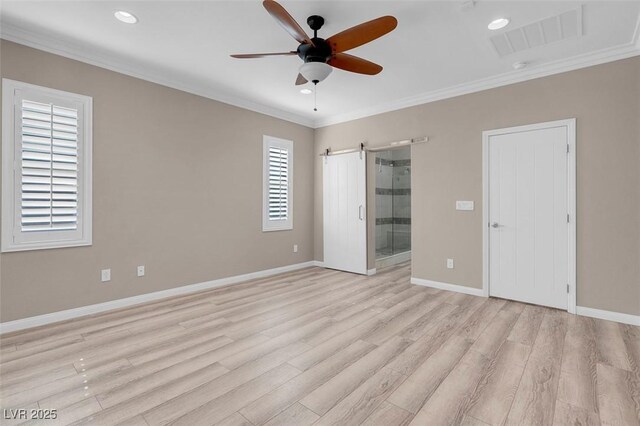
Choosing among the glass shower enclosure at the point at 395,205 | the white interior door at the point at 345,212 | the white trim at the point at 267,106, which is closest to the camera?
the white trim at the point at 267,106

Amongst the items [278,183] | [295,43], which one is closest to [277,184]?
[278,183]

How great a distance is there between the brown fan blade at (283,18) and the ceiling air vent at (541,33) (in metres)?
1.99

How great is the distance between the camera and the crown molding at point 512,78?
319 centimetres

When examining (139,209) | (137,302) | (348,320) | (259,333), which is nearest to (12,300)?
(137,302)

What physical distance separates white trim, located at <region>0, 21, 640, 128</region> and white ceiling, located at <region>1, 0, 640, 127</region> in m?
0.01

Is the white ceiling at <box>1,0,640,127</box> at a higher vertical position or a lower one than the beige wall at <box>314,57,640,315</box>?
higher

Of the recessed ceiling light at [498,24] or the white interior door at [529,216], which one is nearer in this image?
the recessed ceiling light at [498,24]

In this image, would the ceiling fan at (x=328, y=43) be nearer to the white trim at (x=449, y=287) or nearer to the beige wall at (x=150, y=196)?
the beige wall at (x=150, y=196)

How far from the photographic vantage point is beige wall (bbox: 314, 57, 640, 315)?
317cm

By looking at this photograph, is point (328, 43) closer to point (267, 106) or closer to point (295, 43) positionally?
point (295, 43)

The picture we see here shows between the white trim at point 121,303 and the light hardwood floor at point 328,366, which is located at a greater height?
the white trim at point 121,303

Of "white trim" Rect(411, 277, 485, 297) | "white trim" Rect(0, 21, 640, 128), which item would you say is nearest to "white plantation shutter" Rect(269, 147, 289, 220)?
"white trim" Rect(0, 21, 640, 128)

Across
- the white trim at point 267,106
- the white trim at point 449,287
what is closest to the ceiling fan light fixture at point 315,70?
the white trim at point 267,106

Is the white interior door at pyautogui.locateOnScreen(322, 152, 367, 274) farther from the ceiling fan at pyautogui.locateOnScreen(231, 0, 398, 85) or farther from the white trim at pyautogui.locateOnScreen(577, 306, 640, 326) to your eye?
the white trim at pyautogui.locateOnScreen(577, 306, 640, 326)
